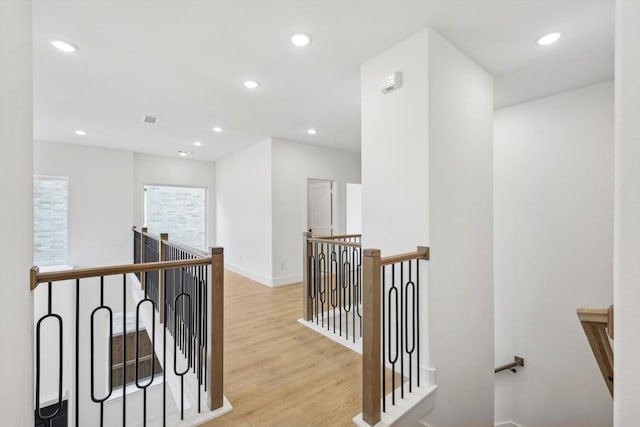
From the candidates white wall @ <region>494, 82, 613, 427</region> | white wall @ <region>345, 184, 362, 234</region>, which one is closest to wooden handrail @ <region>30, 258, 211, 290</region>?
white wall @ <region>494, 82, 613, 427</region>

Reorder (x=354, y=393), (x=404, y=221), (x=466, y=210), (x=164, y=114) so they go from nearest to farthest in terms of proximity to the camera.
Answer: (x=354, y=393) → (x=404, y=221) → (x=466, y=210) → (x=164, y=114)

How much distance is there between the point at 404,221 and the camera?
2215mm

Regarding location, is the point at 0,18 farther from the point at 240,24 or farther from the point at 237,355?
the point at 237,355

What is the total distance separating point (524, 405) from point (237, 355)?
3381 mm

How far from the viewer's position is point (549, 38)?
2176mm

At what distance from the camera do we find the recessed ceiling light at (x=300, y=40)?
2162mm

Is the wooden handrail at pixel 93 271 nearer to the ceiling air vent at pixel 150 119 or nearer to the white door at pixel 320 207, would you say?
the ceiling air vent at pixel 150 119

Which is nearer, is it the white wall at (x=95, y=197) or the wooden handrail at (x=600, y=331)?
the wooden handrail at (x=600, y=331)

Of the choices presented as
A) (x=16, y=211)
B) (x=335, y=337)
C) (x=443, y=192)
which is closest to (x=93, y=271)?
(x=16, y=211)

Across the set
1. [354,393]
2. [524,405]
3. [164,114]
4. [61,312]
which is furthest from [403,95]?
[61,312]

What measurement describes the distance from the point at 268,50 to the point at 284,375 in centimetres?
269

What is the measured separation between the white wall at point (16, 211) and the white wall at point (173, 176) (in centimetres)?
554

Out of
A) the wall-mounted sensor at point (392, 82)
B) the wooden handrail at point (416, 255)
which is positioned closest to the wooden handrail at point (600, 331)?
the wooden handrail at point (416, 255)

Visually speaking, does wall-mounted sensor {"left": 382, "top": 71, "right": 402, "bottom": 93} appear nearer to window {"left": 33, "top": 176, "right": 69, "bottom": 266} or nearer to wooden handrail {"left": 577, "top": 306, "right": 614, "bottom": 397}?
wooden handrail {"left": 577, "top": 306, "right": 614, "bottom": 397}
